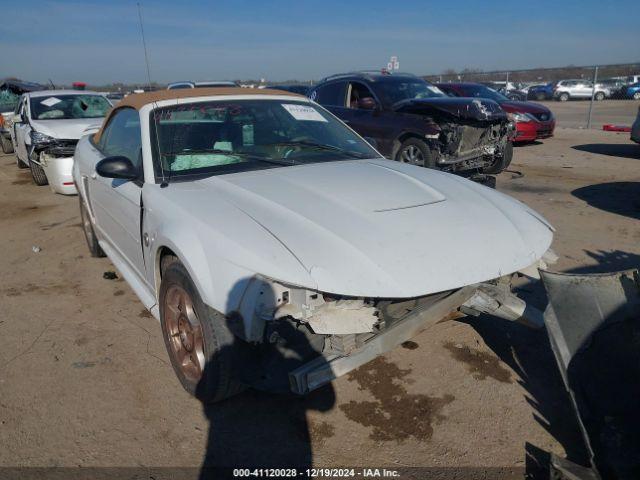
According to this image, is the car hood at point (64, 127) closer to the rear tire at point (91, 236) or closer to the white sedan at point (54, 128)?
the white sedan at point (54, 128)

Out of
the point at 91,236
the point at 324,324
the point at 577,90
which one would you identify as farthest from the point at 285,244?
the point at 577,90

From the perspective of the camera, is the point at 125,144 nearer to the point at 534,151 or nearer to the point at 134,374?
the point at 134,374

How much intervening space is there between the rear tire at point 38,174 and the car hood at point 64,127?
799 mm

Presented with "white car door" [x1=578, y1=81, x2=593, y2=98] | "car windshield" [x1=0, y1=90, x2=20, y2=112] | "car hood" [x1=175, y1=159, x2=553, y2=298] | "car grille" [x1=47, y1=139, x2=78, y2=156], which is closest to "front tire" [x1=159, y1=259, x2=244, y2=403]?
"car hood" [x1=175, y1=159, x2=553, y2=298]

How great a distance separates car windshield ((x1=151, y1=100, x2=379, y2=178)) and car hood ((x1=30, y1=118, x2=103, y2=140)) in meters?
5.26

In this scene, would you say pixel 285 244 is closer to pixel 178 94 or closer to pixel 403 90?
pixel 178 94

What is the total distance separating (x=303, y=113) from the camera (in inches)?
→ 152

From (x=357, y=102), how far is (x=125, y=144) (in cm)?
562

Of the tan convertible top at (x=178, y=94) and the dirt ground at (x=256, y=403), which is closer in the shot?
the dirt ground at (x=256, y=403)

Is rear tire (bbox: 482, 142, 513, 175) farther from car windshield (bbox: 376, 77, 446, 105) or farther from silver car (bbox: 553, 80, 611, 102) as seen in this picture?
silver car (bbox: 553, 80, 611, 102)

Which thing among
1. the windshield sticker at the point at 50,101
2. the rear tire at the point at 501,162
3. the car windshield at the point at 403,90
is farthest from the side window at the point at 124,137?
the rear tire at the point at 501,162

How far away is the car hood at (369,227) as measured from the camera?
2.19m

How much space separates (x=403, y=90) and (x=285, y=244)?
7.00 m

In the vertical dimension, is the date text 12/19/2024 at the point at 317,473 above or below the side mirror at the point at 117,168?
below
